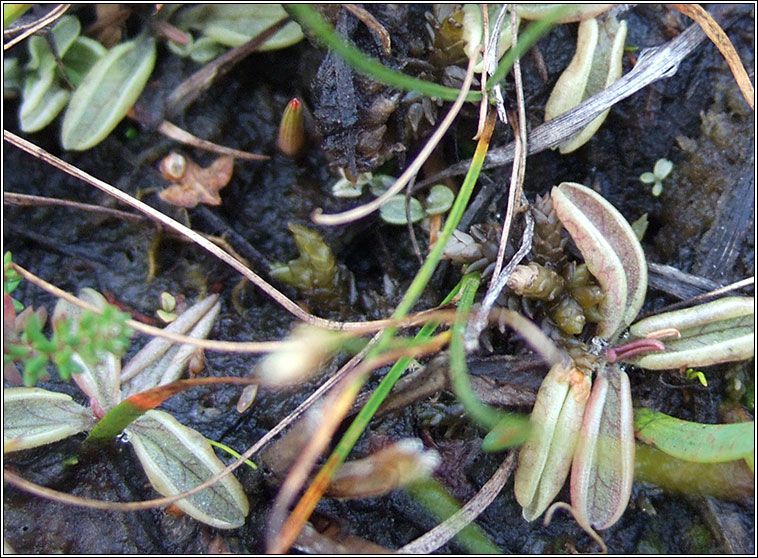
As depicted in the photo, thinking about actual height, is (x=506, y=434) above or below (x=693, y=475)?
above

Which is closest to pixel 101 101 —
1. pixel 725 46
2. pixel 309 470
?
pixel 309 470

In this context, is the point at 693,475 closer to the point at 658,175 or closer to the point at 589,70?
the point at 658,175

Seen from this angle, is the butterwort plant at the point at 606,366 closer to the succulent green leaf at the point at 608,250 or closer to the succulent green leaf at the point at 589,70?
the succulent green leaf at the point at 608,250

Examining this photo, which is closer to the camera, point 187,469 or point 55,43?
point 187,469

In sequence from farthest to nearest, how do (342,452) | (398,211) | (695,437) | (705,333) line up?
(398,211)
(705,333)
(695,437)
(342,452)


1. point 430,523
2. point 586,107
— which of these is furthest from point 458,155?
point 430,523

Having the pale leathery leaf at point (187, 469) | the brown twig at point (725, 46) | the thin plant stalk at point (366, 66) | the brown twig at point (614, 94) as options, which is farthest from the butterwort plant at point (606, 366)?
the pale leathery leaf at point (187, 469)

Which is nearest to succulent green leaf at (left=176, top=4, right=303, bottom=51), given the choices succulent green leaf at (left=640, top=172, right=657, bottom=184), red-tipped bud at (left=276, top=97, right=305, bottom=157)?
red-tipped bud at (left=276, top=97, right=305, bottom=157)
